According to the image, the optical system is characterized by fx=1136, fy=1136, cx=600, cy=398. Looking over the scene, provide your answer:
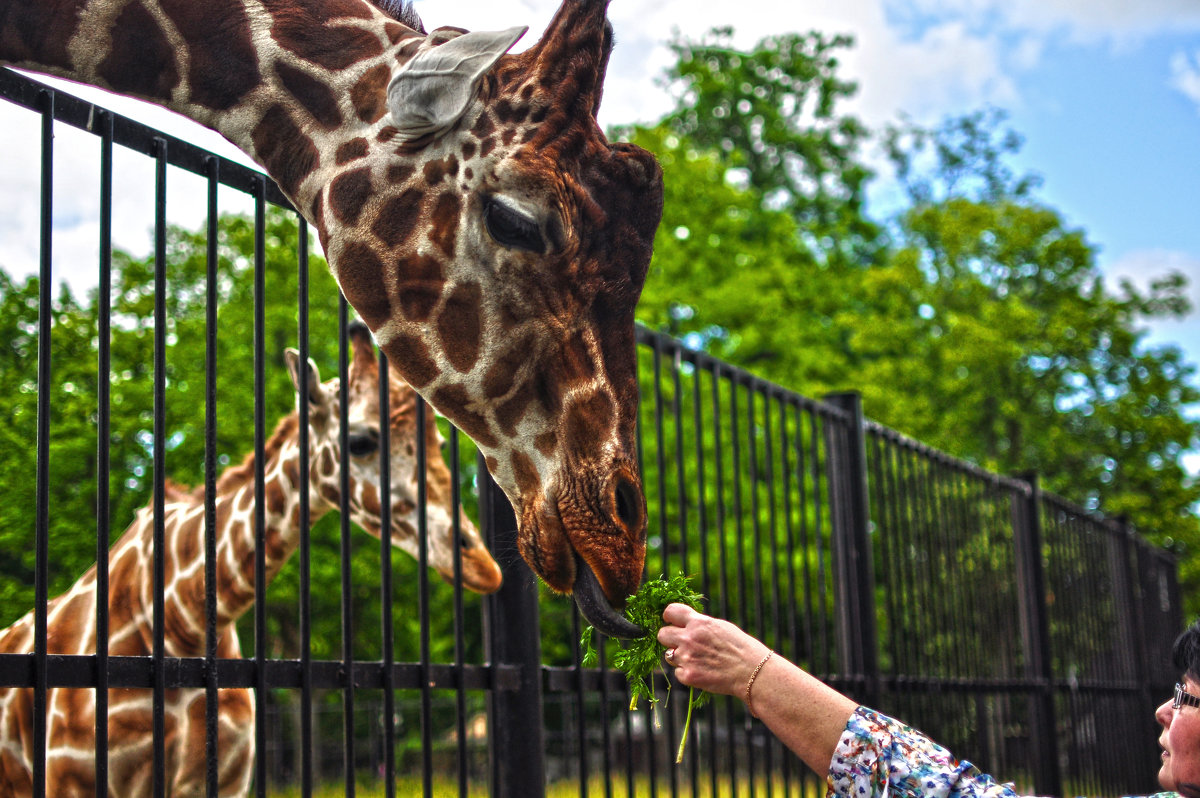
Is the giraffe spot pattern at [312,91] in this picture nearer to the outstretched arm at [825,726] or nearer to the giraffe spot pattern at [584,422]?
the giraffe spot pattern at [584,422]

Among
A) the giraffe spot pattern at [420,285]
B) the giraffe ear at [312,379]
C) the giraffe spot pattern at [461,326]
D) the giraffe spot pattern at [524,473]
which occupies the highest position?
the giraffe ear at [312,379]

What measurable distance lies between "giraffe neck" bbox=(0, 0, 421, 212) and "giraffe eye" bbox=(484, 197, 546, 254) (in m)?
0.32

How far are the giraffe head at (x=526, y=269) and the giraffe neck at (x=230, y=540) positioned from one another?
1.98m

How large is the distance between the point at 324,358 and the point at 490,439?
14.7 m

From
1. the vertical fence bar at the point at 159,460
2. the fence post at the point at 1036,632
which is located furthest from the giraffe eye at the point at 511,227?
the fence post at the point at 1036,632

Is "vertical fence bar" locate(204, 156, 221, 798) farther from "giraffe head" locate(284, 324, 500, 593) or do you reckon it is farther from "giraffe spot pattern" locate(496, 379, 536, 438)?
"giraffe head" locate(284, 324, 500, 593)

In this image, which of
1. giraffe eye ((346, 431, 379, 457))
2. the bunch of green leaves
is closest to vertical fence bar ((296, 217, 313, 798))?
the bunch of green leaves

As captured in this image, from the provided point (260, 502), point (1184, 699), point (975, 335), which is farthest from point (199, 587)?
point (975, 335)

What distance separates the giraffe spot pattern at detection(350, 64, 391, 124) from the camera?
231 cm

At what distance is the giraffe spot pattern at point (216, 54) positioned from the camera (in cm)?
234

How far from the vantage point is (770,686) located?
6.96 feet

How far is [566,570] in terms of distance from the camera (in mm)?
2203

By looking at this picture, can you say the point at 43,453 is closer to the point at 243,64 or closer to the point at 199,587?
the point at 243,64

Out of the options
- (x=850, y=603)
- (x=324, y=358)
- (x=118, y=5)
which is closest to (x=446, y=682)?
(x=118, y=5)
